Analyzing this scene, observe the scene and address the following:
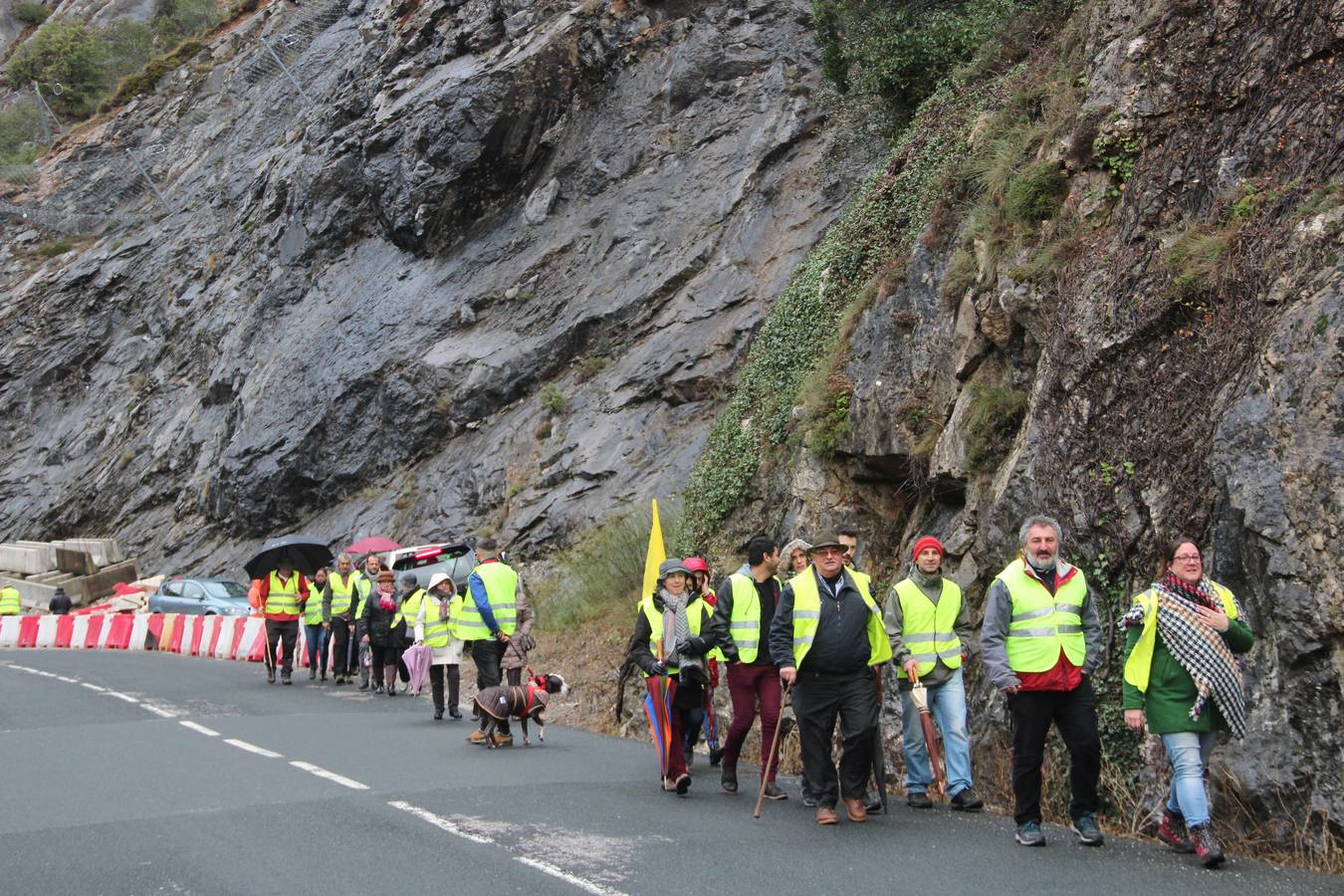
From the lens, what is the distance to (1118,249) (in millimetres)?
9914

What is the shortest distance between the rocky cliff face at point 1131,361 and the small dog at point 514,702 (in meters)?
3.13

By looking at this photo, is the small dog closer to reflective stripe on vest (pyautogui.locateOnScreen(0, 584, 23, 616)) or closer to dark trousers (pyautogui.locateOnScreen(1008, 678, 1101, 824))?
dark trousers (pyautogui.locateOnScreen(1008, 678, 1101, 824))

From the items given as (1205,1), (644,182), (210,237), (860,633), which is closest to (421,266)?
(644,182)

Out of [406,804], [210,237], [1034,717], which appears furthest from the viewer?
[210,237]

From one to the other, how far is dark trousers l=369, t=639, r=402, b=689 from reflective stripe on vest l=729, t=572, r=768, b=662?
29.7 feet

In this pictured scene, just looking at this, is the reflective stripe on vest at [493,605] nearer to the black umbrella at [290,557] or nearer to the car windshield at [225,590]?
the black umbrella at [290,557]

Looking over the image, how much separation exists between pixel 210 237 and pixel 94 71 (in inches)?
1199

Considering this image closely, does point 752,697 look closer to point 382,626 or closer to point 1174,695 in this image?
point 1174,695

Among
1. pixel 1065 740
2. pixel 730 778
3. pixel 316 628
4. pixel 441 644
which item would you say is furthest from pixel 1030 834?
pixel 316 628

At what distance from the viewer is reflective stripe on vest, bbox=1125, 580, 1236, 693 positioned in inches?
260

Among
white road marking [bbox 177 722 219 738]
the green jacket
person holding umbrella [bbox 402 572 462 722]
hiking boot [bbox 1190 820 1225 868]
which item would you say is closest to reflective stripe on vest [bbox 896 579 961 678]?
the green jacket

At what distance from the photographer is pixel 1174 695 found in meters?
6.52

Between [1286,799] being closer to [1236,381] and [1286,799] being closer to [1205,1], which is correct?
[1236,381]

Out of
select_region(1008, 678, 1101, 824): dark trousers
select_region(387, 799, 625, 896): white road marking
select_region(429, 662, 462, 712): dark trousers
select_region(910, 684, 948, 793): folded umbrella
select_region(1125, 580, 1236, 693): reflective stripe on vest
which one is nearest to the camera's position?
select_region(387, 799, 625, 896): white road marking
